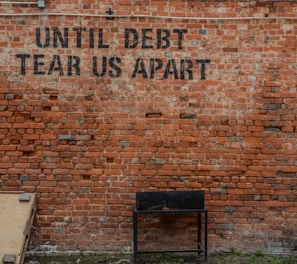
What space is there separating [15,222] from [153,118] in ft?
7.22

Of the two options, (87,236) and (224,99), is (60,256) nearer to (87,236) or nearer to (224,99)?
(87,236)

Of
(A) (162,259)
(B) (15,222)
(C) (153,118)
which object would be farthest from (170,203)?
(B) (15,222)

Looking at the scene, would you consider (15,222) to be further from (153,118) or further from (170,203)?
(153,118)

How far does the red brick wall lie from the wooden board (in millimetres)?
187

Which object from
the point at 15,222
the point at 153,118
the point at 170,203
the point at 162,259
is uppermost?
the point at 153,118

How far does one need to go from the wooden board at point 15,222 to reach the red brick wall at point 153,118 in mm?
187

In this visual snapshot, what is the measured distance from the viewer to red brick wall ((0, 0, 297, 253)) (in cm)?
504

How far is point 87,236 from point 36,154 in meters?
1.30

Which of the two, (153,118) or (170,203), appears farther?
(153,118)

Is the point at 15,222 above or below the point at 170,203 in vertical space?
below

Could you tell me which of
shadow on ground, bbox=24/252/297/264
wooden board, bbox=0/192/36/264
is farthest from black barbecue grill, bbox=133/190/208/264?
wooden board, bbox=0/192/36/264

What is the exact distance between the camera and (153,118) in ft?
16.8

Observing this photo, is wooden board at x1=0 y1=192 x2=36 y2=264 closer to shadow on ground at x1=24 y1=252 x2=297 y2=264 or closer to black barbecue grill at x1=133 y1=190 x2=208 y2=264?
shadow on ground at x1=24 y1=252 x2=297 y2=264

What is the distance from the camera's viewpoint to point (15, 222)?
4.68 meters
